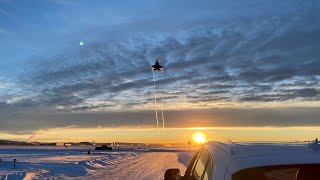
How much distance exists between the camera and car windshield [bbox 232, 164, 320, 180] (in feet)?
11.0

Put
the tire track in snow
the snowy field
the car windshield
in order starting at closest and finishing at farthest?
1. the car windshield
2. the tire track in snow
3. the snowy field

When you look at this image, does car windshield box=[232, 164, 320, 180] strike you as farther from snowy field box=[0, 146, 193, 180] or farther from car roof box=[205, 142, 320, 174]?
snowy field box=[0, 146, 193, 180]

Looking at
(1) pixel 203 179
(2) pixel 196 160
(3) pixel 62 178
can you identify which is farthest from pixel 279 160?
(3) pixel 62 178

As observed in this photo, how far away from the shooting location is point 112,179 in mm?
21078

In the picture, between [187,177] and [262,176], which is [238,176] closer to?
[262,176]

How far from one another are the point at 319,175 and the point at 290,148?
52cm

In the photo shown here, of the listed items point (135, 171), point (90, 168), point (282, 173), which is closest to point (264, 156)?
point (282, 173)

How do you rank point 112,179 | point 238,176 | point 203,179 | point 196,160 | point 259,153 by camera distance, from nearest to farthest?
point 238,176
point 259,153
point 203,179
point 196,160
point 112,179

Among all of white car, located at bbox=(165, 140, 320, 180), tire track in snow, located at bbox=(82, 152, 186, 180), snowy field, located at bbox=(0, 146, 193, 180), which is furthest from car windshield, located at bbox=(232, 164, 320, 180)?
snowy field, located at bbox=(0, 146, 193, 180)

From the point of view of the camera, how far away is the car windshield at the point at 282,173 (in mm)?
3342

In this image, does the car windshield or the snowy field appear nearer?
the car windshield

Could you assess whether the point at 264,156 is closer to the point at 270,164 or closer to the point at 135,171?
the point at 270,164

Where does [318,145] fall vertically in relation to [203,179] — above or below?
above

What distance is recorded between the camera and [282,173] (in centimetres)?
348
